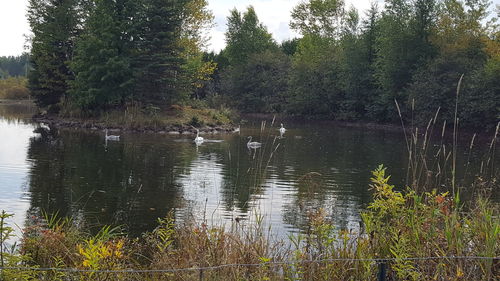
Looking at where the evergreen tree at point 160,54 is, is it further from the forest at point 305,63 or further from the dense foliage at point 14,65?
the dense foliage at point 14,65

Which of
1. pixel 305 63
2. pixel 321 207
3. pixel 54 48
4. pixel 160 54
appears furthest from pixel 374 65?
pixel 321 207

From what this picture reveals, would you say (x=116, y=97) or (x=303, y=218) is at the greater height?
(x=116, y=97)

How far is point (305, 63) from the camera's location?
55781 millimetres

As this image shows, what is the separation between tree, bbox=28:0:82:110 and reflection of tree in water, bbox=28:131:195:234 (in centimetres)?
1453

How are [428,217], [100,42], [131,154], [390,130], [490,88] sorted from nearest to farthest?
1. [428,217]
2. [131,154]
3. [100,42]
4. [490,88]
5. [390,130]

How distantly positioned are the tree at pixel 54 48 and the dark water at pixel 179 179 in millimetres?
10542

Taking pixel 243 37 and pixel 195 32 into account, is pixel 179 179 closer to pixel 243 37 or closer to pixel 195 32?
pixel 195 32

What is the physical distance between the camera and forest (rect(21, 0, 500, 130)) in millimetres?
33688

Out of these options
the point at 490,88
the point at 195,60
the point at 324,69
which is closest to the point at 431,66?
the point at 490,88

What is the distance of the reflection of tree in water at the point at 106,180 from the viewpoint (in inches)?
436

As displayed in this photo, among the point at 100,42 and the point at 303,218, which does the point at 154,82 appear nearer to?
the point at 100,42

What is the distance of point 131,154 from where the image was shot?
840 inches

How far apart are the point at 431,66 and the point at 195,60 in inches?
713

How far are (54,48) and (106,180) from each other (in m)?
27.2
